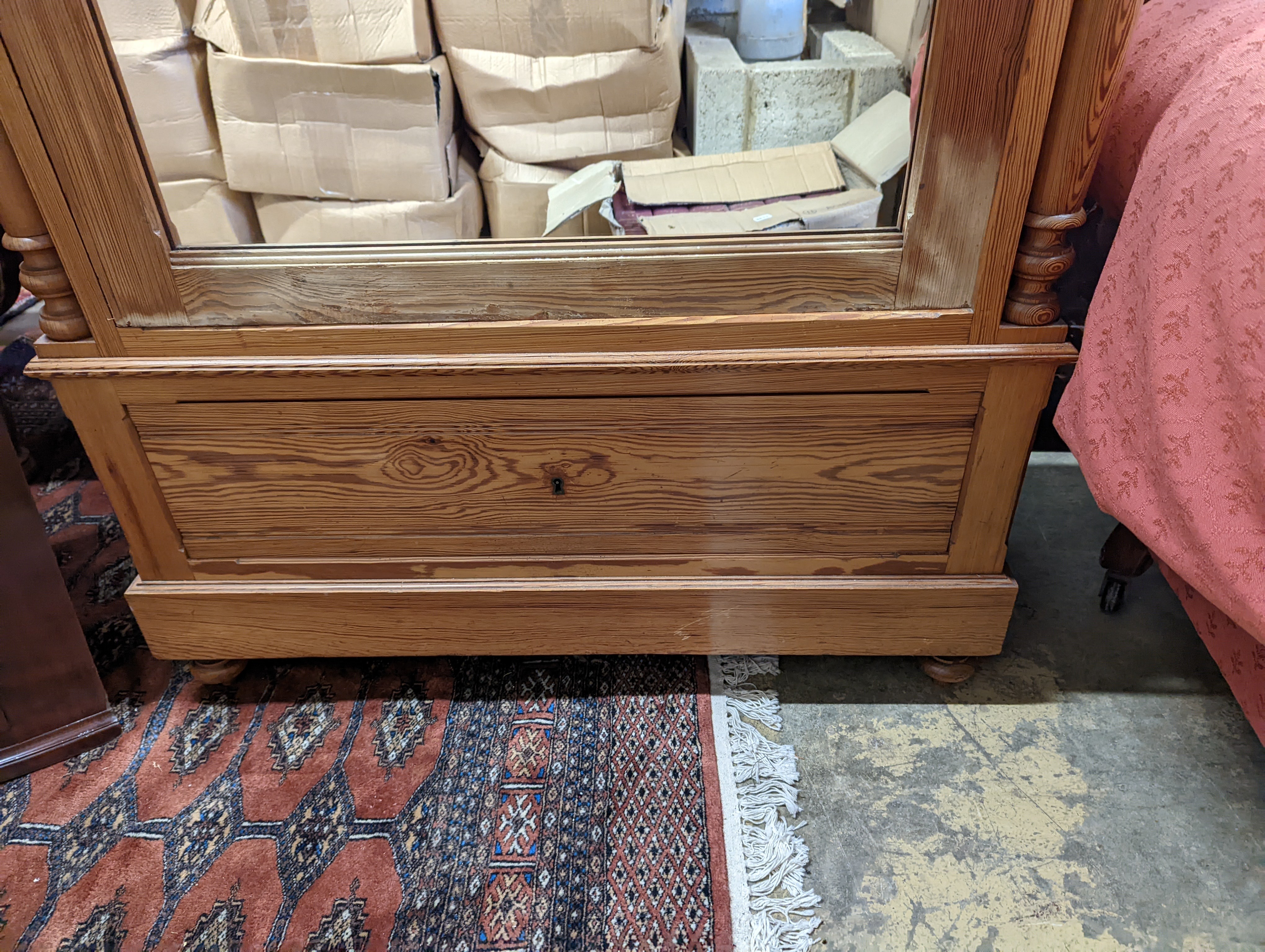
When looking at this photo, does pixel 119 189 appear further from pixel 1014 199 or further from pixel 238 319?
pixel 1014 199

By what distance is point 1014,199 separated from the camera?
0.84 meters

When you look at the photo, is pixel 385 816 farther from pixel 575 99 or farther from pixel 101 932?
pixel 575 99

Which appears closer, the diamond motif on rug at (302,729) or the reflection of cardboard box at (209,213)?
the reflection of cardboard box at (209,213)

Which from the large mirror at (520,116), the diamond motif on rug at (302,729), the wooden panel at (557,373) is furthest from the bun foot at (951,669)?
the diamond motif on rug at (302,729)

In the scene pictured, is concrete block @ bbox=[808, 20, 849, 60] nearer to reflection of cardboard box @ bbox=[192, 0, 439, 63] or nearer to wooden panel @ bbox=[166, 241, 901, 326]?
wooden panel @ bbox=[166, 241, 901, 326]

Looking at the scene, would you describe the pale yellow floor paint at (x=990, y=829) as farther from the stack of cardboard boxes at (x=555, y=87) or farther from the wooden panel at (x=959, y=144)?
the stack of cardboard boxes at (x=555, y=87)

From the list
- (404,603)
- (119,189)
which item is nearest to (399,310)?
(119,189)

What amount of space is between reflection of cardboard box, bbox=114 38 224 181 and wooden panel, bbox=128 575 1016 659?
543 millimetres

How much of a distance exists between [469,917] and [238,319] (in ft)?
2.44

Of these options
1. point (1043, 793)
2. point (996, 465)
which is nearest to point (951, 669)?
point (1043, 793)

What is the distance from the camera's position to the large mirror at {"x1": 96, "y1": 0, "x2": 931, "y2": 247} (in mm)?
860

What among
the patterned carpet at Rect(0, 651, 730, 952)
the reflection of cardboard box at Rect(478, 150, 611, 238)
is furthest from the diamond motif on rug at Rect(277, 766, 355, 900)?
the reflection of cardboard box at Rect(478, 150, 611, 238)

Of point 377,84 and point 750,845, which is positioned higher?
point 377,84

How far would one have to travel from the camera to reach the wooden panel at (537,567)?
109cm
